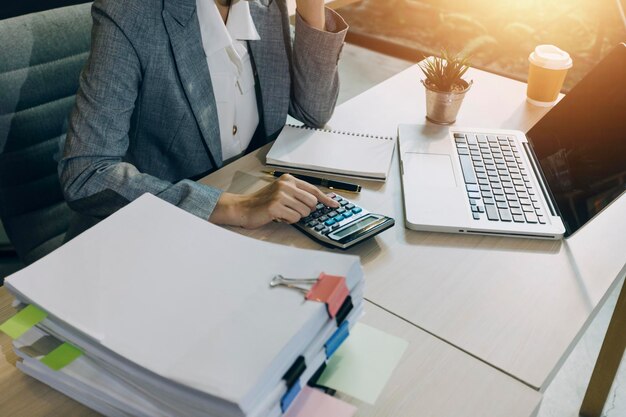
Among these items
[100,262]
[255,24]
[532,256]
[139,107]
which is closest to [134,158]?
[139,107]

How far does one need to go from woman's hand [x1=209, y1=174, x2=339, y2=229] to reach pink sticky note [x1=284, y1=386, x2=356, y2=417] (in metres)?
0.34

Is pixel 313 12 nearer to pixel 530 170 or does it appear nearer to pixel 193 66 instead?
pixel 193 66

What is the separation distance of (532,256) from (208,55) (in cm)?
74

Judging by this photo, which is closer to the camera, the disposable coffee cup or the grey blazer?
the grey blazer

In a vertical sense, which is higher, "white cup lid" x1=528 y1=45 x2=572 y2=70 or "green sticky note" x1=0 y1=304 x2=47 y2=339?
"green sticky note" x1=0 y1=304 x2=47 y2=339

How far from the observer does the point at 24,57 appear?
1.13 meters

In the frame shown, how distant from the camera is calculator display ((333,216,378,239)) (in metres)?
0.92

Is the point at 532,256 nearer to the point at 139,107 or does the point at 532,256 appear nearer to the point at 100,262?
the point at 100,262

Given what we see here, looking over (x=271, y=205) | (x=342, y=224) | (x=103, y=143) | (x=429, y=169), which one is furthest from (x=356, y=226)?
(x=103, y=143)

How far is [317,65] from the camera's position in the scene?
52.0 inches

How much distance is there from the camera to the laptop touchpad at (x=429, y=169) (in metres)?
1.06

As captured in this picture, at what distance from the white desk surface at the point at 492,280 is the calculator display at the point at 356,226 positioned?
30 millimetres

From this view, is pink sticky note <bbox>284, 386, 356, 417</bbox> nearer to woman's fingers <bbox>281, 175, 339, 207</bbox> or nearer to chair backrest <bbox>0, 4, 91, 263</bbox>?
woman's fingers <bbox>281, 175, 339, 207</bbox>

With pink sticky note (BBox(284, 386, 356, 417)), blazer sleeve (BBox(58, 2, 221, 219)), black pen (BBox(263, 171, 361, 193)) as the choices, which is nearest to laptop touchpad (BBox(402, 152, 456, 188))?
black pen (BBox(263, 171, 361, 193))
